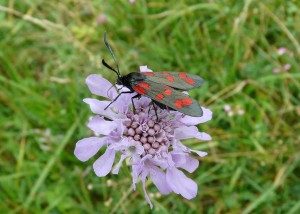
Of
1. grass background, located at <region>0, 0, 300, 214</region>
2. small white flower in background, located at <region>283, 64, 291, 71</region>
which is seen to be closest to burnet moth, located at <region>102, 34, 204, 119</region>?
grass background, located at <region>0, 0, 300, 214</region>

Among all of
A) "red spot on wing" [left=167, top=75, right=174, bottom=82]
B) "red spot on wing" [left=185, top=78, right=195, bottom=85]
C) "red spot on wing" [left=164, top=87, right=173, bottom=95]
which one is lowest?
"red spot on wing" [left=185, top=78, right=195, bottom=85]

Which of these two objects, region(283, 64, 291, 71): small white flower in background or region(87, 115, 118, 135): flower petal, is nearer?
region(87, 115, 118, 135): flower petal

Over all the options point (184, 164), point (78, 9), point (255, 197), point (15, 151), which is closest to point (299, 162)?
point (255, 197)

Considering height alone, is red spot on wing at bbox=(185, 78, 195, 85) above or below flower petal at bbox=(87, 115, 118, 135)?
above

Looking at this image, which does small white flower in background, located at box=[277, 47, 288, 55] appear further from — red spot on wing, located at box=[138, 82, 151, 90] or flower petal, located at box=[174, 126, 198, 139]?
red spot on wing, located at box=[138, 82, 151, 90]

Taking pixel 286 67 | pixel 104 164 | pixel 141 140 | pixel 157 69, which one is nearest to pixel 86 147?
pixel 104 164

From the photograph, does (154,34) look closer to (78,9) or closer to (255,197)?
(78,9)

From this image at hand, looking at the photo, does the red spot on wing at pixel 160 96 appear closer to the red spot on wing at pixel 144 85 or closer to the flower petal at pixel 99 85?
the red spot on wing at pixel 144 85

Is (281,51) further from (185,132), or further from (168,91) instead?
(168,91)
